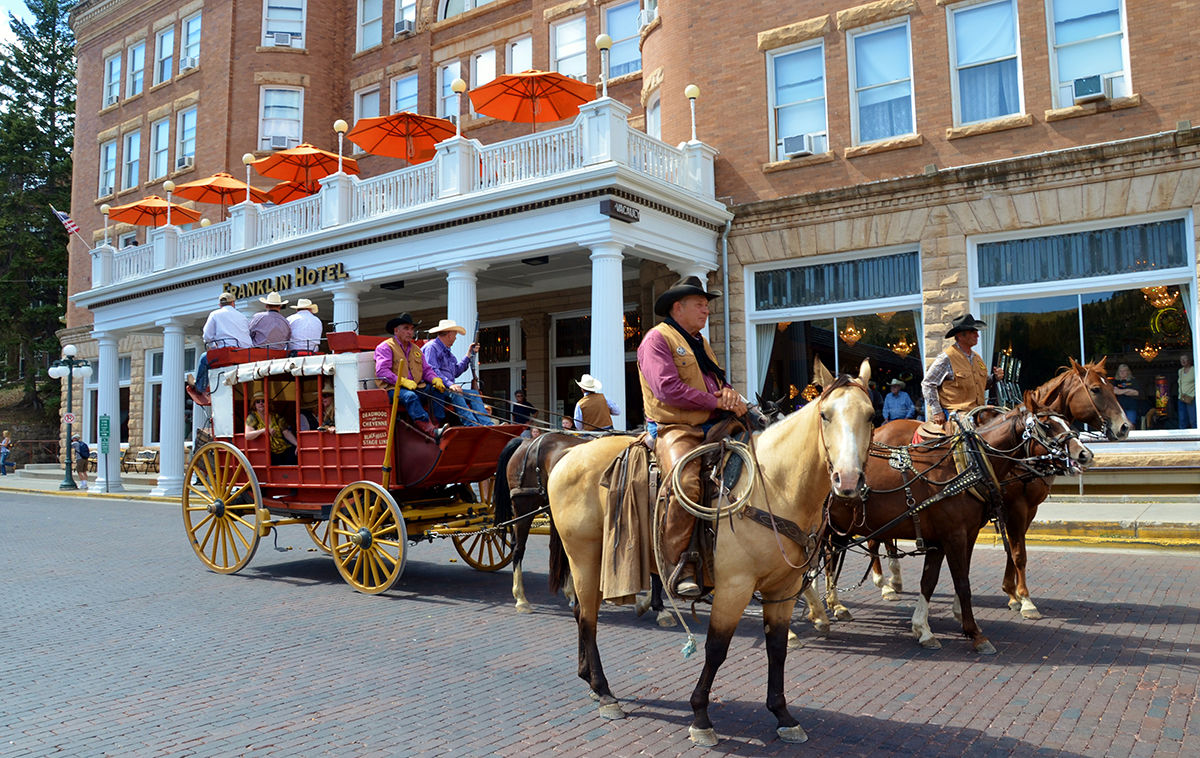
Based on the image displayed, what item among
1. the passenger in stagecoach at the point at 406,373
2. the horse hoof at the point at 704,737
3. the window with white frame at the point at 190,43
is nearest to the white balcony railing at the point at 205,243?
the window with white frame at the point at 190,43

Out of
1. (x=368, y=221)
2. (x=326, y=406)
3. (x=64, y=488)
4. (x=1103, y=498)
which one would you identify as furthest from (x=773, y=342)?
(x=64, y=488)

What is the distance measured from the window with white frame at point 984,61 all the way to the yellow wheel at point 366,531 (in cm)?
1213

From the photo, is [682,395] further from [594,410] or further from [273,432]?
[273,432]

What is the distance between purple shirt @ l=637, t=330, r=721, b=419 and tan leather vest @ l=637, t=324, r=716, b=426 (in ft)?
0.14

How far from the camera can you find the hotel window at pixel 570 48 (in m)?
21.1

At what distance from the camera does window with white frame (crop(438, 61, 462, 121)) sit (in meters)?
24.0

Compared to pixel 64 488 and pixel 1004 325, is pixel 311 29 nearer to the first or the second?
pixel 64 488

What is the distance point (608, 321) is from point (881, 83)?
705 cm

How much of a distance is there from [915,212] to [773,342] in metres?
3.61

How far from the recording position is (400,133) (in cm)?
2067

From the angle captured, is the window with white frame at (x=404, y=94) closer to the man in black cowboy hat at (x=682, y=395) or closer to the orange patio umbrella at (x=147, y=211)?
the orange patio umbrella at (x=147, y=211)

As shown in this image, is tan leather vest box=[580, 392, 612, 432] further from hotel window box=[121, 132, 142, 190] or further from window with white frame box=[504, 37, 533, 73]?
hotel window box=[121, 132, 142, 190]

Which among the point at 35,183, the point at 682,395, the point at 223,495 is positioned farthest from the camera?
the point at 35,183

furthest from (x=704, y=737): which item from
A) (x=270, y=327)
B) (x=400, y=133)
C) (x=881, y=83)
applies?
(x=400, y=133)
